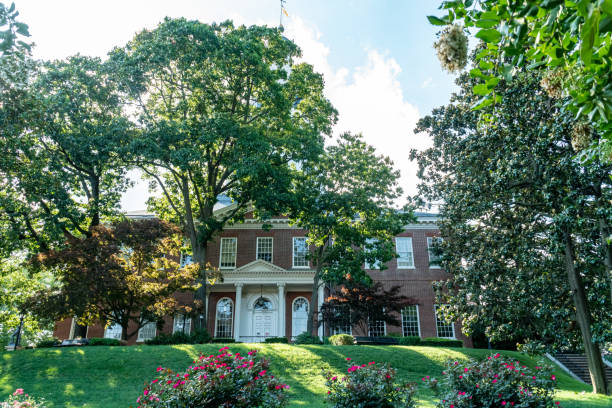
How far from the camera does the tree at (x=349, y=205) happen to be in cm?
2139

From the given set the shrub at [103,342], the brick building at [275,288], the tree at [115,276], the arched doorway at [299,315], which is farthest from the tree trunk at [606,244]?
the shrub at [103,342]

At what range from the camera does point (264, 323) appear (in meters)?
28.8

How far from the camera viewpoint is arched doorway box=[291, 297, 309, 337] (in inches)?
1128

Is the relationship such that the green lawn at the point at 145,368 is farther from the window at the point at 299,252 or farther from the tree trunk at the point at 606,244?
the window at the point at 299,252

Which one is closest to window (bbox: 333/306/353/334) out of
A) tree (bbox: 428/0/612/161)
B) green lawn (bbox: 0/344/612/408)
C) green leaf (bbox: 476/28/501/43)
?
green lawn (bbox: 0/344/612/408)

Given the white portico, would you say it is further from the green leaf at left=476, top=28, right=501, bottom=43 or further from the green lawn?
the green leaf at left=476, top=28, right=501, bottom=43

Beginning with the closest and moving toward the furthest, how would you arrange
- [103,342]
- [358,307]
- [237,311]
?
[103,342]
[358,307]
[237,311]

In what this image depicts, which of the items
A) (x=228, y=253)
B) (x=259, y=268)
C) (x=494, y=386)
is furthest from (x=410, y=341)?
(x=494, y=386)

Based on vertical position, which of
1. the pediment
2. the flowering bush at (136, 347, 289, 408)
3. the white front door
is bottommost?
the flowering bush at (136, 347, 289, 408)

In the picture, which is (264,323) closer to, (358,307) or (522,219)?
(358,307)

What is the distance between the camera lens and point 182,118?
21328mm

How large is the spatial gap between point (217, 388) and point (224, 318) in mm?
23097

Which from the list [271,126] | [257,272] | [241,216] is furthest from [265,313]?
[271,126]

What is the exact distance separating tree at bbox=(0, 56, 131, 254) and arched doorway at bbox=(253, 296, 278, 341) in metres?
12.1
